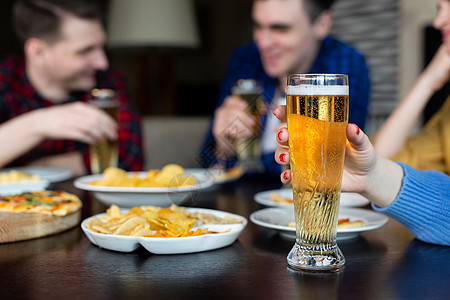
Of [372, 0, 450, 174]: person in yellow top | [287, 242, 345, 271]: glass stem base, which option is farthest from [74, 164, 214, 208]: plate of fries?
[372, 0, 450, 174]: person in yellow top

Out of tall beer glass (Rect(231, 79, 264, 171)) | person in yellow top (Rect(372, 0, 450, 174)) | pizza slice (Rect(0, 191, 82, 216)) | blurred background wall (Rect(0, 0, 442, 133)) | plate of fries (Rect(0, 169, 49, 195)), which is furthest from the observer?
blurred background wall (Rect(0, 0, 442, 133))

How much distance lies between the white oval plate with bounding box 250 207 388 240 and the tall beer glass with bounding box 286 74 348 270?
122 millimetres

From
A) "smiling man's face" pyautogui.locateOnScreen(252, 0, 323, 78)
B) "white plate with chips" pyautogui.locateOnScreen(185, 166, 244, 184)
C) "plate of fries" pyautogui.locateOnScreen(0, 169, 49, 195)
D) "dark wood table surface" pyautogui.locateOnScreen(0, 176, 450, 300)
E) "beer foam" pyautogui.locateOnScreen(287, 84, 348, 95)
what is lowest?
"white plate with chips" pyautogui.locateOnScreen(185, 166, 244, 184)

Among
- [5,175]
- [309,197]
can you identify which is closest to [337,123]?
[309,197]

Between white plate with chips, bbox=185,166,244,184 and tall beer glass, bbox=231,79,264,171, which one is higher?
tall beer glass, bbox=231,79,264,171

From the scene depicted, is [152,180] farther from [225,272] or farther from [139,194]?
[225,272]

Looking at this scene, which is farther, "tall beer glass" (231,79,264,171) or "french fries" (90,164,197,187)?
"tall beer glass" (231,79,264,171)

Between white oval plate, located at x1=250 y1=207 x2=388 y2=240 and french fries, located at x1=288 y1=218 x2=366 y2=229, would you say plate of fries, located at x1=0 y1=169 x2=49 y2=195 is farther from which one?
french fries, located at x1=288 y1=218 x2=366 y2=229

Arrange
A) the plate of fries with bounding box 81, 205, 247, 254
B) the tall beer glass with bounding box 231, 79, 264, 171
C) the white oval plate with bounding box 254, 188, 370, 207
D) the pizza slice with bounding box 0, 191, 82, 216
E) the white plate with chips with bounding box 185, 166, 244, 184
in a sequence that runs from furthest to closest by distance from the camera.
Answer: the tall beer glass with bounding box 231, 79, 264, 171 → the white plate with chips with bounding box 185, 166, 244, 184 → the white oval plate with bounding box 254, 188, 370, 207 → the pizza slice with bounding box 0, 191, 82, 216 → the plate of fries with bounding box 81, 205, 247, 254

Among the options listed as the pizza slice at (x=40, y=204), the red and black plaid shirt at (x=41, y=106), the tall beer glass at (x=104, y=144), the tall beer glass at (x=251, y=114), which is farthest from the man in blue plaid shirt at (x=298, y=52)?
the pizza slice at (x=40, y=204)

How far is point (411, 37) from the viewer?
380 centimetres

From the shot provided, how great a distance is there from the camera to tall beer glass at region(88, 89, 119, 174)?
67.6 inches

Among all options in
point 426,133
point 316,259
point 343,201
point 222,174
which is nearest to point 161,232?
point 316,259

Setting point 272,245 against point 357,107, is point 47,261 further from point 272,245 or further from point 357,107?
point 357,107
